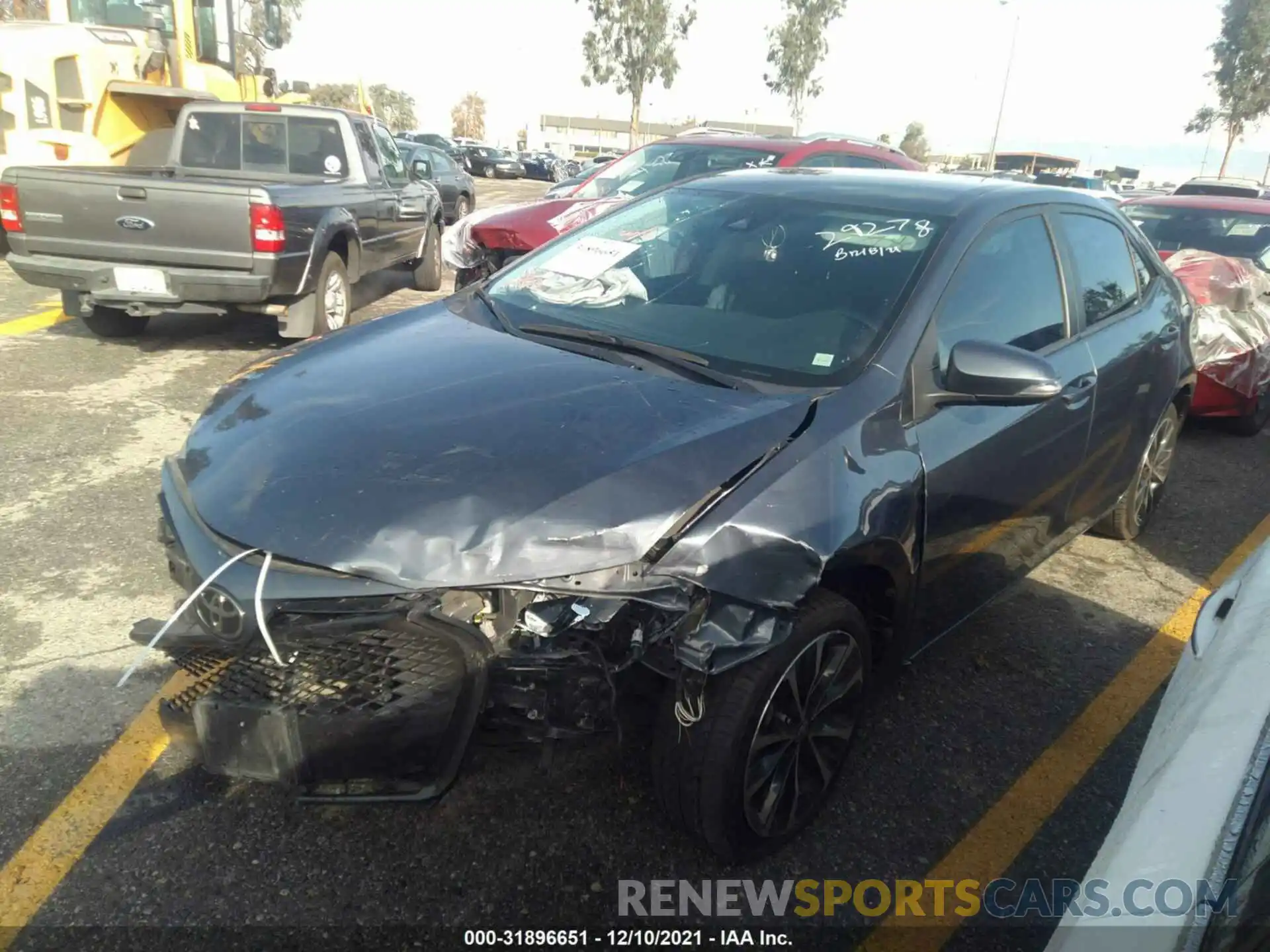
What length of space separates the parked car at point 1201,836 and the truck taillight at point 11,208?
278 inches

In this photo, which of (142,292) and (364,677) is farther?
(142,292)

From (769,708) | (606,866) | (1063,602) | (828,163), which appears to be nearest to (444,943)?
(606,866)

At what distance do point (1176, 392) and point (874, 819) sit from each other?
2859 millimetres

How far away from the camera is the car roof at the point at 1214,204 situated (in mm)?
7855

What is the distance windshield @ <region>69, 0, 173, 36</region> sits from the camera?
423 inches

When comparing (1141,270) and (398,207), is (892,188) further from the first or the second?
(398,207)

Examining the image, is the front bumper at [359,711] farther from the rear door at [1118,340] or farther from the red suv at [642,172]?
the red suv at [642,172]

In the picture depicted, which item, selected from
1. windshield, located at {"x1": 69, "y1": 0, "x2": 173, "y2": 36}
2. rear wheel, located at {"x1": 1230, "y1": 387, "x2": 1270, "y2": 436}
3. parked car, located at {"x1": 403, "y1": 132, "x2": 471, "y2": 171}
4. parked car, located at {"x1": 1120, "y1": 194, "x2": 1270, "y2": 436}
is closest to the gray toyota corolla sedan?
parked car, located at {"x1": 1120, "y1": 194, "x2": 1270, "y2": 436}

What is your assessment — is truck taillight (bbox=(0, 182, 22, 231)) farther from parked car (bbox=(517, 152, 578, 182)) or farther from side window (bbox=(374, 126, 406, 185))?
parked car (bbox=(517, 152, 578, 182))

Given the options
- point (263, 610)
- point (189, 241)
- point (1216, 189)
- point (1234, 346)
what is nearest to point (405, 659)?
point (263, 610)

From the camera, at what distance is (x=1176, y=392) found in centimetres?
432

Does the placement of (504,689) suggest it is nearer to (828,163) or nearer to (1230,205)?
(828,163)

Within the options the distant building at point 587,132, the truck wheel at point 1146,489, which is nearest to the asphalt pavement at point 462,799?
the truck wheel at point 1146,489

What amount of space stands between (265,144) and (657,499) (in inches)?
288
